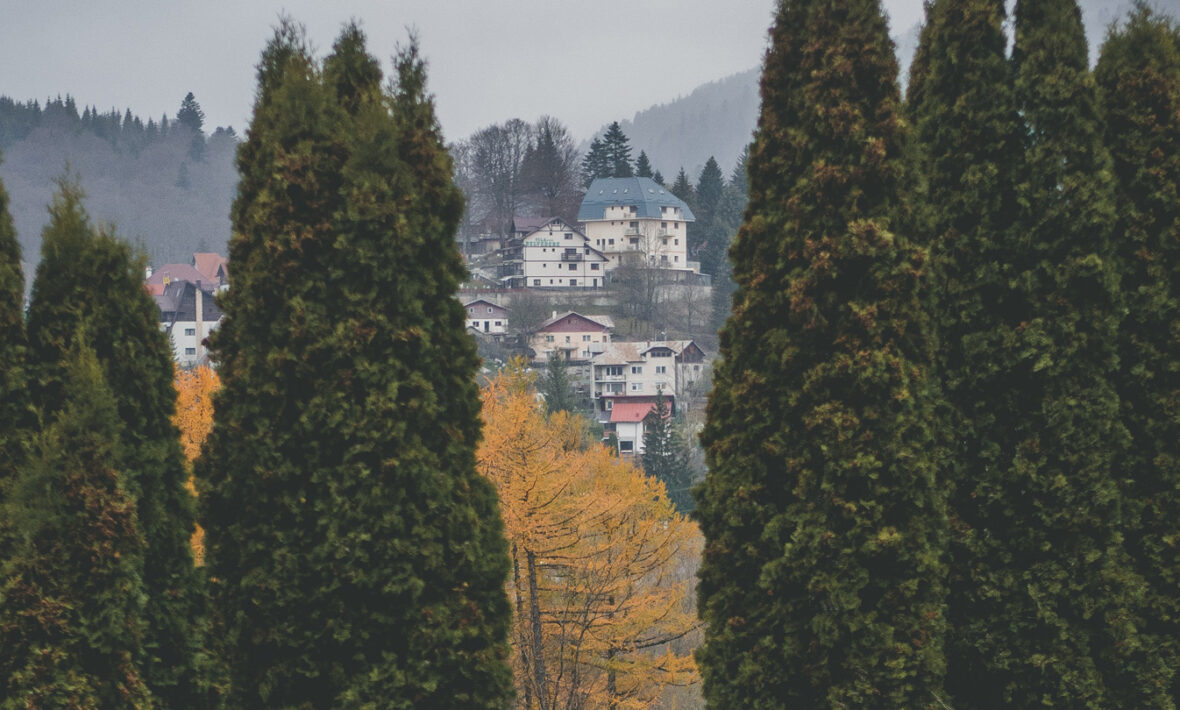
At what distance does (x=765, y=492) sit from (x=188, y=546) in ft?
12.1

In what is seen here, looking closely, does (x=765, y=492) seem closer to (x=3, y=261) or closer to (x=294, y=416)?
(x=294, y=416)

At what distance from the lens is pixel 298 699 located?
21.4 feet

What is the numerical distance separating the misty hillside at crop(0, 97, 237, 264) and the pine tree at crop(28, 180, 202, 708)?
10458cm

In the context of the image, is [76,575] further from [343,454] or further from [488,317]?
[488,317]

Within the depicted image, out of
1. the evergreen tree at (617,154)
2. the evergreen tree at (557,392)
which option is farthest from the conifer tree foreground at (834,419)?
the evergreen tree at (617,154)

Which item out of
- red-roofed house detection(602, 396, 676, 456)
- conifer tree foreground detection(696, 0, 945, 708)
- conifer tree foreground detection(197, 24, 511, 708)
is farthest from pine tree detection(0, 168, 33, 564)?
red-roofed house detection(602, 396, 676, 456)

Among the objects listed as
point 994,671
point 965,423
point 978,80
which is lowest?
point 994,671

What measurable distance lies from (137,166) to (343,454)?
5441 inches

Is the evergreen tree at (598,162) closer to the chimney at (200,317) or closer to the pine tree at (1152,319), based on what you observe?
the chimney at (200,317)

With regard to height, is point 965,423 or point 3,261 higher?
point 3,261

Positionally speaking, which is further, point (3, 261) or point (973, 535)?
point (973, 535)

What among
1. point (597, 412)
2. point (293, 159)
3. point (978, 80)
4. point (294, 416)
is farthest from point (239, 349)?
point (597, 412)

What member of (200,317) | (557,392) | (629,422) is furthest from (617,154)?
(557,392)

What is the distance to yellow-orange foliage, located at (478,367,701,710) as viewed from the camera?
1175cm
